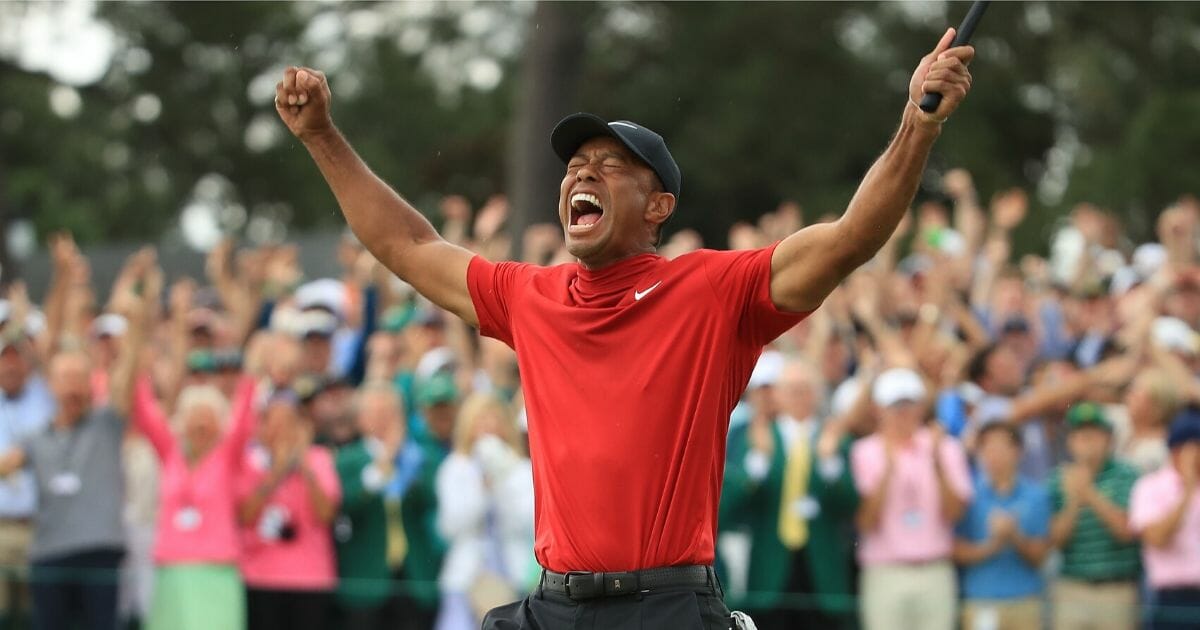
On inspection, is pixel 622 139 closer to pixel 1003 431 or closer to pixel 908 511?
pixel 908 511

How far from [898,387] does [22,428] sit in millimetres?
5016

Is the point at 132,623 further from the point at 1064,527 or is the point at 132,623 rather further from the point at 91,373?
the point at 1064,527

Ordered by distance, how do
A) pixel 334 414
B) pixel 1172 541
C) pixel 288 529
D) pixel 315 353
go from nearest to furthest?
pixel 1172 541, pixel 288 529, pixel 334 414, pixel 315 353

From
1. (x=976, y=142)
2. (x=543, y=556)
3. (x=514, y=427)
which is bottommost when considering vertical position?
(x=543, y=556)

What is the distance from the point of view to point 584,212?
580 centimetres

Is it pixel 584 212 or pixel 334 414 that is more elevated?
pixel 334 414

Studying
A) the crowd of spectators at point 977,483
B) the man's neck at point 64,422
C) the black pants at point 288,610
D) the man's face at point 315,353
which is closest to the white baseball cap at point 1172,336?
the crowd of spectators at point 977,483

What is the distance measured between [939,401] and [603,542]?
20.9ft

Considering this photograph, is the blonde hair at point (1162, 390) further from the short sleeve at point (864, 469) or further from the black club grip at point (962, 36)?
the black club grip at point (962, 36)

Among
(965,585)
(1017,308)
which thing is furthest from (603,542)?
(1017,308)

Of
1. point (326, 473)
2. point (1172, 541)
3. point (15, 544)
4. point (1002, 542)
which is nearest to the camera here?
point (1172, 541)

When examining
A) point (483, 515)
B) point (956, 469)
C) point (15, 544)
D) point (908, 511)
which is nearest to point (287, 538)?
point (483, 515)

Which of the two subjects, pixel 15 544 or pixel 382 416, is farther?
pixel 15 544

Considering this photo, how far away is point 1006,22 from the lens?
3148cm
